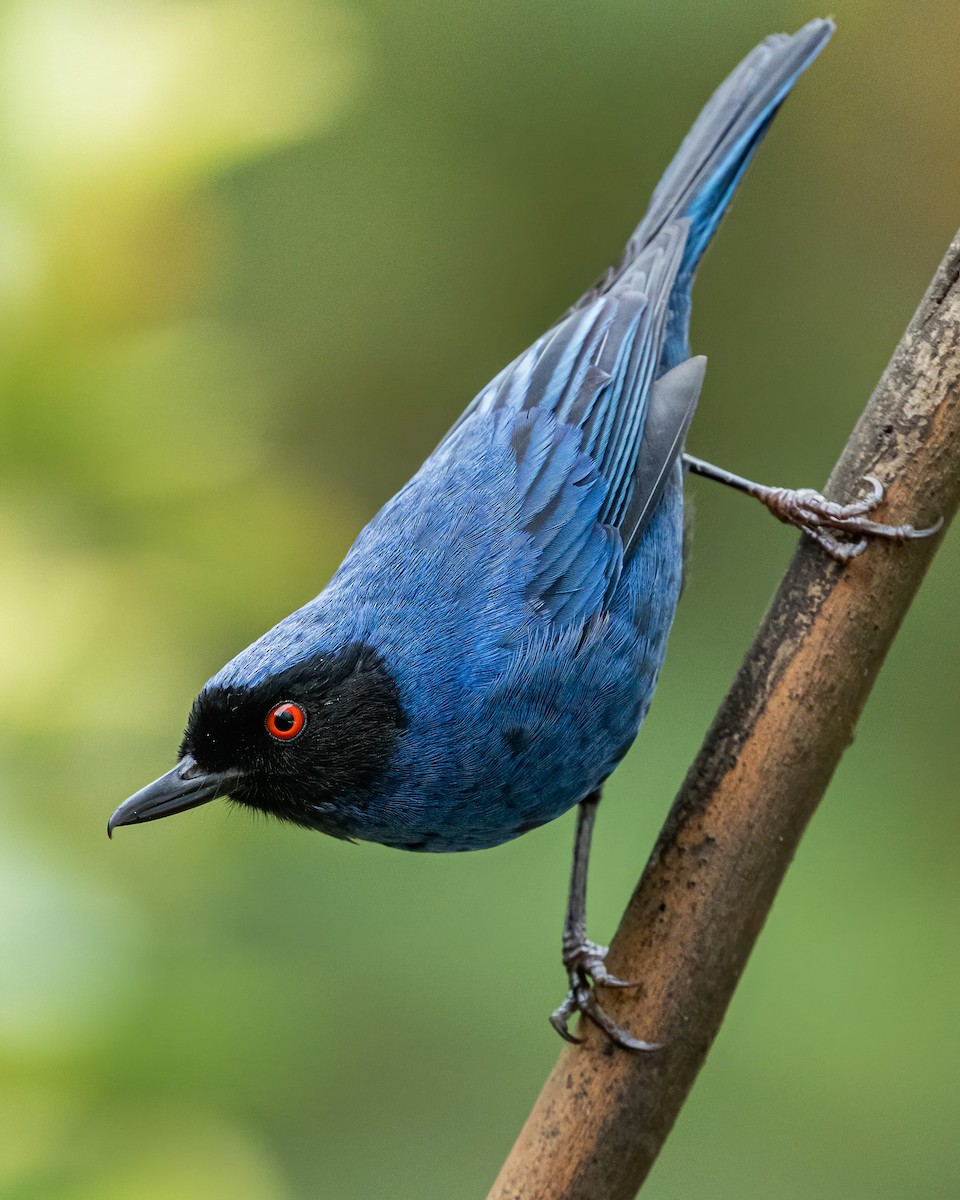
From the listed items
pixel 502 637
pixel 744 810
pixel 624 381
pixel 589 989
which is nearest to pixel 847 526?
pixel 744 810

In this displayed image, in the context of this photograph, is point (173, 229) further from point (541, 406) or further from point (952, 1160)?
point (952, 1160)

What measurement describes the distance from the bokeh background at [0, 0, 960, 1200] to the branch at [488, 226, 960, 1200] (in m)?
0.64

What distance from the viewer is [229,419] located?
3.52 meters

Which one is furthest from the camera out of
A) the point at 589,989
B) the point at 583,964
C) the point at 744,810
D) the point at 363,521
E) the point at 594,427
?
the point at 363,521

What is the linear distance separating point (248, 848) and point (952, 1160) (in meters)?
2.45

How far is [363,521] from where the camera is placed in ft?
16.9

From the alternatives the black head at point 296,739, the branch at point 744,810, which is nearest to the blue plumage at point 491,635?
the black head at point 296,739

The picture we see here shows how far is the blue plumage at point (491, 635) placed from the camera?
299cm

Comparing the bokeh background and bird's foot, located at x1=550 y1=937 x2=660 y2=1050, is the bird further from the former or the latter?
the bokeh background

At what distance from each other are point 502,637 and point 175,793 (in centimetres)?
77

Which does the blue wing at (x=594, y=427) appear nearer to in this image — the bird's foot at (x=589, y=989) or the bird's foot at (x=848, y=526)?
the bird's foot at (x=848, y=526)

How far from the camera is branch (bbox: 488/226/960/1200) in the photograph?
2.85 meters

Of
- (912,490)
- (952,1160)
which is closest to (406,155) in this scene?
(912,490)

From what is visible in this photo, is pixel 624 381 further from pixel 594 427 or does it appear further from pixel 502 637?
pixel 502 637
